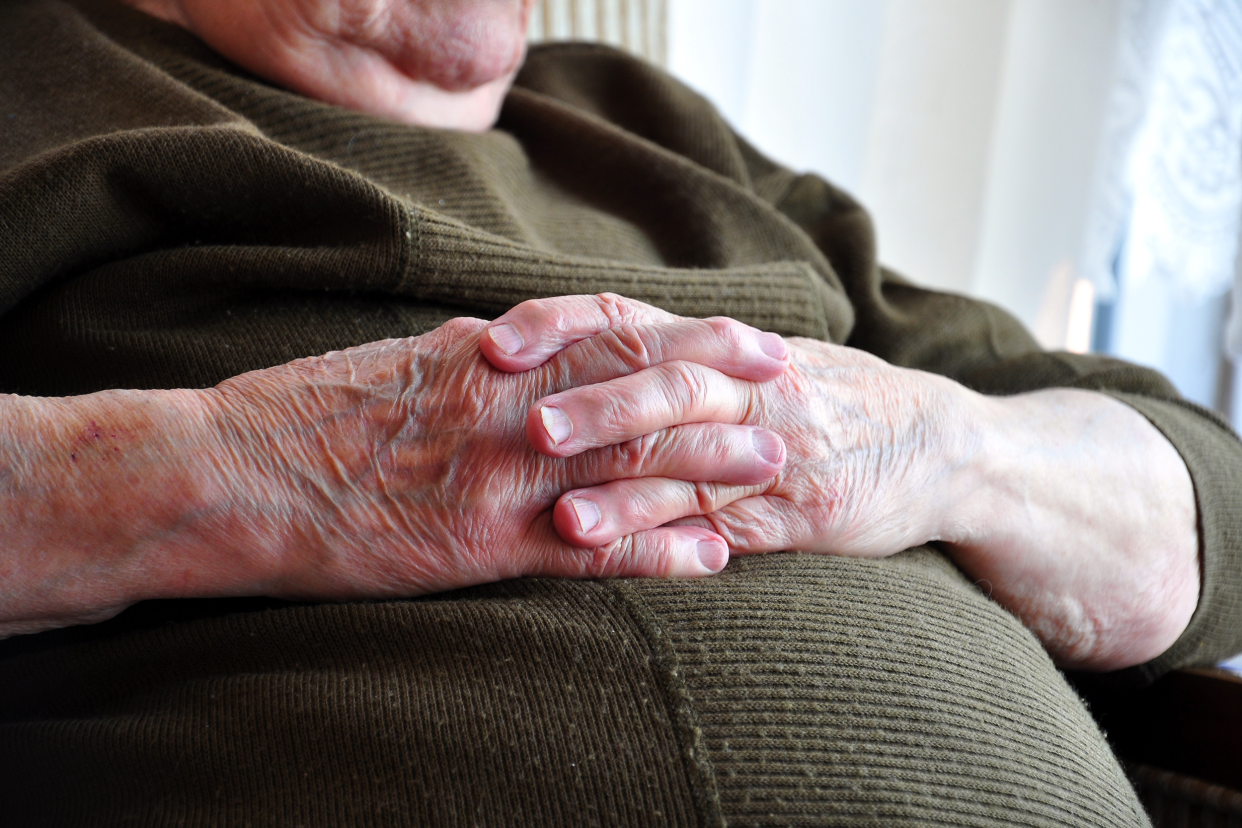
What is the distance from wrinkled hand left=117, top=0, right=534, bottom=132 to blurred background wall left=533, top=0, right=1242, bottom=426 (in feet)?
2.42

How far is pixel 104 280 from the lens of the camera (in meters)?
0.70

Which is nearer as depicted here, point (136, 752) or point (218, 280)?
point (136, 752)

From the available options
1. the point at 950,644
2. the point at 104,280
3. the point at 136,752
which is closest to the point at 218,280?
the point at 104,280

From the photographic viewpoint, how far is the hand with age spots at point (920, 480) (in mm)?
591

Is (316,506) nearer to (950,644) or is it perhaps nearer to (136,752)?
(136,752)

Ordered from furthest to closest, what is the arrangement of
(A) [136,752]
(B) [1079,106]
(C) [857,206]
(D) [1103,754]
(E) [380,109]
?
(B) [1079,106], (C) [857,206], (E) [380,109], (D) [1103,754], (A) [136,752]

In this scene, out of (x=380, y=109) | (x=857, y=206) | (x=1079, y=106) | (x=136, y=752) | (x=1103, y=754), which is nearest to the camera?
(x=136, y=752)

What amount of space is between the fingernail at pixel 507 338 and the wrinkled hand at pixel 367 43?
17.0 inches

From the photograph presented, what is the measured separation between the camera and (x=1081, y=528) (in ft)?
2.64

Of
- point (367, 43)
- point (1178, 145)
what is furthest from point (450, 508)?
point (1178, 145)

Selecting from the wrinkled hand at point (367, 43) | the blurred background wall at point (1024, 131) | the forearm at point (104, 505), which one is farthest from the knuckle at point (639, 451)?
the blurred background wall at point (1024, 131)

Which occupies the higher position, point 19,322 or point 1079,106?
point 1079,106

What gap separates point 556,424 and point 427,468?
96 millimetres

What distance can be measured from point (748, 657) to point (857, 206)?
0.80 m
